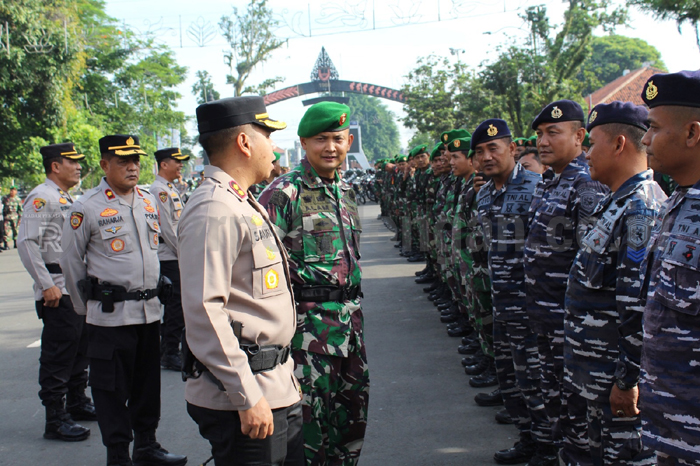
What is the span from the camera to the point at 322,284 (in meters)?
3.17

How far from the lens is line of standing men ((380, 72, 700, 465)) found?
207 cm

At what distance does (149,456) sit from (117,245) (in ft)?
4.69

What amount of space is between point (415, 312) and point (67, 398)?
4.74 meters

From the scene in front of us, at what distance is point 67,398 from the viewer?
513 cm

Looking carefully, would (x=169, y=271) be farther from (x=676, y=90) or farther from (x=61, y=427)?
(x=676, y=90)

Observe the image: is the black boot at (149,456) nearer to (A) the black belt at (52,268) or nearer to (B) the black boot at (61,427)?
(B) the black boot at (61,427)

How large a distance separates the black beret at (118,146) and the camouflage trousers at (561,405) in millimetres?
2986

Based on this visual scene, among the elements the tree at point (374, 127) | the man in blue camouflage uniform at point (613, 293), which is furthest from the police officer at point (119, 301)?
the tree at point (374, 127)

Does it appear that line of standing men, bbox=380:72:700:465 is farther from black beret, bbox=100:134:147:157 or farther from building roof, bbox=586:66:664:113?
building roof, bbox=586:66:664:113

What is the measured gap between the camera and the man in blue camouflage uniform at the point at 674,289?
1998mm

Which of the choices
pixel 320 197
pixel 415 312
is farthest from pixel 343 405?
pixel 415 312

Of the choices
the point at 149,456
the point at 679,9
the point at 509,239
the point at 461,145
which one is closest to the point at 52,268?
the point at 149,456

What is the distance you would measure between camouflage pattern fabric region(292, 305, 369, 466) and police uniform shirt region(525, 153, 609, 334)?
1098 mm

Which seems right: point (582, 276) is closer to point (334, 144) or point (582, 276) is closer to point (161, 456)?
point (334, 144)
